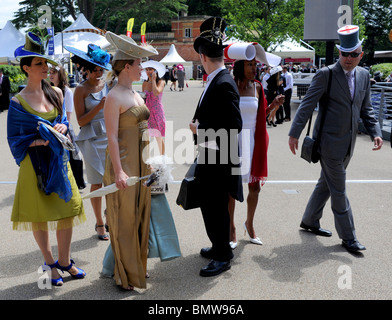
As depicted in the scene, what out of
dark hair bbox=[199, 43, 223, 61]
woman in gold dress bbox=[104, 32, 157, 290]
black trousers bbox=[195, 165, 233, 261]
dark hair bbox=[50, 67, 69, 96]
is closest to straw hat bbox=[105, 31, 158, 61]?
woman in gold dress bbox=[104, 32, 157, 290]

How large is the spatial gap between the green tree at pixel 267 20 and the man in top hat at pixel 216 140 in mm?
31661

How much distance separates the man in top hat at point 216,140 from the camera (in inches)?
146

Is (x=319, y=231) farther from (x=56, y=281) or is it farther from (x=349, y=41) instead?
(x=56, y=281)

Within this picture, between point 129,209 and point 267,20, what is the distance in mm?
34700

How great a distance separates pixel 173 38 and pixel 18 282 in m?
63.3

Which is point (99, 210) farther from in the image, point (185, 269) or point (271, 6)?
point (271, 6)

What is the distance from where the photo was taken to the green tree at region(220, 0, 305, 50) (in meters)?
34.9

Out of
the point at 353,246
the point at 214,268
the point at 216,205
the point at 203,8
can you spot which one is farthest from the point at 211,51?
the point at 203,8

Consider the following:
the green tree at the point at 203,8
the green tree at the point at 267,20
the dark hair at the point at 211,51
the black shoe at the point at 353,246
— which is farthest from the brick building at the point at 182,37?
the dark hair at the point at 211,51

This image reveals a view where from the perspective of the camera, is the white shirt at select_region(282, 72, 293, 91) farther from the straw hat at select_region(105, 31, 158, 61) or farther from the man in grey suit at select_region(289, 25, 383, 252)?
the straw hat at select_region(105, 31, 158, 61)
